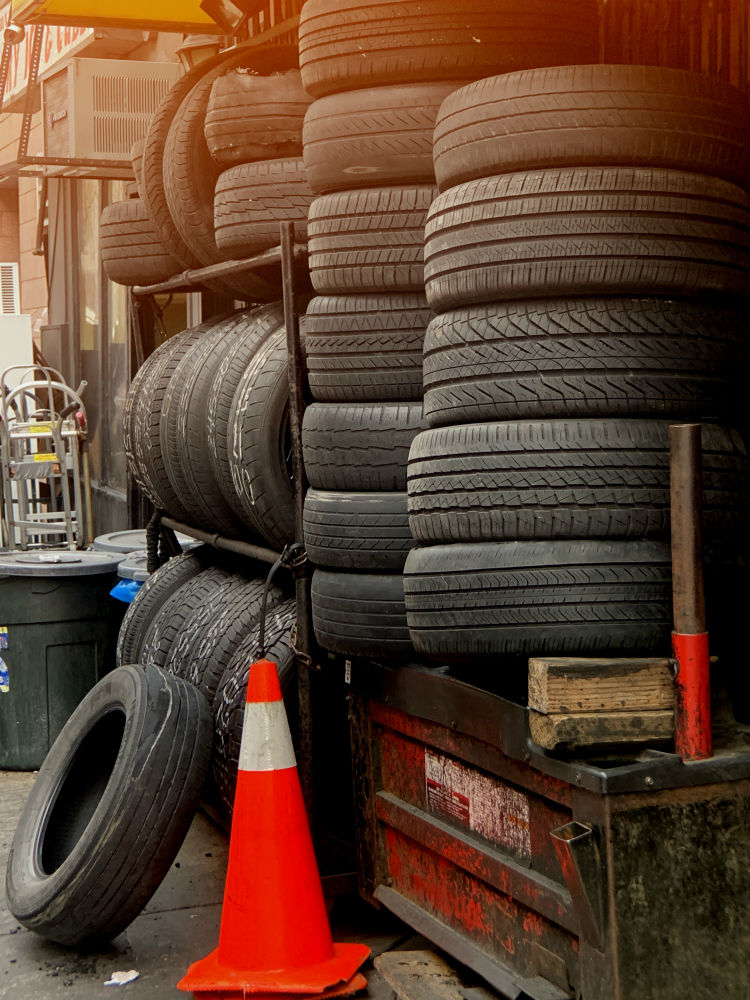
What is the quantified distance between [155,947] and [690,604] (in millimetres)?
2286

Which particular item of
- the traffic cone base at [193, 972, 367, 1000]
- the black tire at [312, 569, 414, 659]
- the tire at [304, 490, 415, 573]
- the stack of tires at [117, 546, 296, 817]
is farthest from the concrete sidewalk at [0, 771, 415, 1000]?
the tire at [304, 490, 415, 573]

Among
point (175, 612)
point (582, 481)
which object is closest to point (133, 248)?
point (175, 612)

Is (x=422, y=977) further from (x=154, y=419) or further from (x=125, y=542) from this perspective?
(x=125, y=542)

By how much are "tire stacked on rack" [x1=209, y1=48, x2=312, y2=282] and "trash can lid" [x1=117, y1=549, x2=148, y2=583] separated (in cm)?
209

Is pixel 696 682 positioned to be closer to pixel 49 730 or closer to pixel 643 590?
pixel 643 590

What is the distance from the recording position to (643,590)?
266 centimetres

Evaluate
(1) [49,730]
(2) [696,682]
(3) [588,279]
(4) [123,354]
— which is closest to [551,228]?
(3) [588,279]

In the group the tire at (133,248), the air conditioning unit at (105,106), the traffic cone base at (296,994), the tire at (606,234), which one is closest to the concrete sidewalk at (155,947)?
the traffic cone base at (296,994)

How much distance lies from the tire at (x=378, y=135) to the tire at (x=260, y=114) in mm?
940

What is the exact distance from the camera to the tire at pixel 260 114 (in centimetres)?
446

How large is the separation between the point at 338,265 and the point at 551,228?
0.93 meters

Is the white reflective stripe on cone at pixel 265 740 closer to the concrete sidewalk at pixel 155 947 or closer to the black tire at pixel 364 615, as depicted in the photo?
the black tire at pixel 364 615

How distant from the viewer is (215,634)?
15.5 feet

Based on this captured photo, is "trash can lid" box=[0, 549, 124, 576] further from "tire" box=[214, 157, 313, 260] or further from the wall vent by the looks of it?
the wall vent
